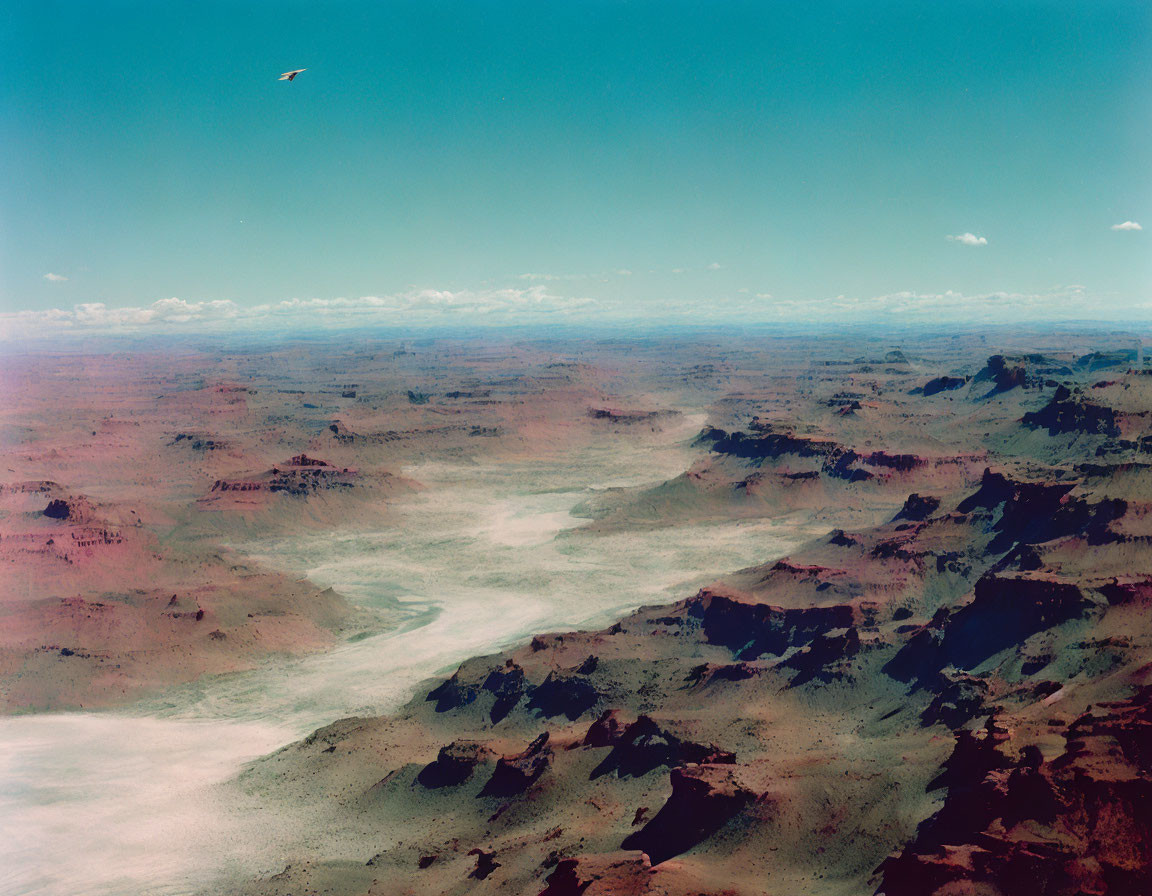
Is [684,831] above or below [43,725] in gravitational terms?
above

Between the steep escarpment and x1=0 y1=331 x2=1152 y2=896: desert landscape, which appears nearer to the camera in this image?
the steep escarpment

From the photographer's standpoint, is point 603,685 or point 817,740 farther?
point 603,685

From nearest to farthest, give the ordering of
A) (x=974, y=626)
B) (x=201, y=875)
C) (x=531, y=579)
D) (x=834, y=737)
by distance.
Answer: (x=201, y=875) → (x=834, y=737) → (x=974, y=626) → (x=531, y=579)

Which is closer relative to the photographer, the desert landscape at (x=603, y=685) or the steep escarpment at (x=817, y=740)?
the steep escarpment at (x=817, y=740)

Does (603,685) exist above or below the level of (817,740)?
below

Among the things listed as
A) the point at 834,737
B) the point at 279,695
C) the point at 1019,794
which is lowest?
the point at 279,695

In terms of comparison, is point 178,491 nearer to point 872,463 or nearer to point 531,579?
point 531,579

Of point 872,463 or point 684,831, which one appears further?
point 872,463

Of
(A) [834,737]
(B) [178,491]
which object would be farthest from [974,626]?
(B) [178,491]
